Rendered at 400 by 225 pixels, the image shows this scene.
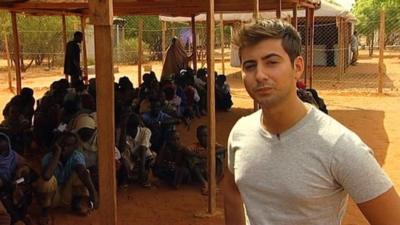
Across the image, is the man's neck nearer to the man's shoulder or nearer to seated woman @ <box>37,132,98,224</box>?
the man's shoulder

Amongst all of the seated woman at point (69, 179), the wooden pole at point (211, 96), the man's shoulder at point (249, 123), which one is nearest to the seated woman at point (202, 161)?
the wooden pole at point (211, 96)

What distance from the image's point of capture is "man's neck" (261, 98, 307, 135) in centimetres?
145

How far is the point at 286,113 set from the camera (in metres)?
1.45

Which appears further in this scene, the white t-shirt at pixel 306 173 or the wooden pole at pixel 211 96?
the wooden pole at pixel 211 96

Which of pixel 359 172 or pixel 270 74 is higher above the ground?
pixel 270 74

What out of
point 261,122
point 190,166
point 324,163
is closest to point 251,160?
point 261,122

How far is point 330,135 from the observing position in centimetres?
135

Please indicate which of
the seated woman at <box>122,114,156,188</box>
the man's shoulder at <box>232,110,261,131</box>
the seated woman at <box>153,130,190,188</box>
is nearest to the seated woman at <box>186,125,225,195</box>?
the seated woman at <box>153,130,190,188</box>

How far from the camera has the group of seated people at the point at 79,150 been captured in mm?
4684

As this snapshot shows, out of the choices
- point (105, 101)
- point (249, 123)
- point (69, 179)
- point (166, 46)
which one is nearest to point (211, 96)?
point (69, 179)

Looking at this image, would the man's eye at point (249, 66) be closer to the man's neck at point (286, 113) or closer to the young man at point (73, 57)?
the man's neck at point (286, 113)

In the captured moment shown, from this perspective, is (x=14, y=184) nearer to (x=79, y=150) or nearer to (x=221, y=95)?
(x=79, y=150)

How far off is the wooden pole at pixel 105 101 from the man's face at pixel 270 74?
1.81m

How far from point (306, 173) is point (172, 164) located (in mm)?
4776
